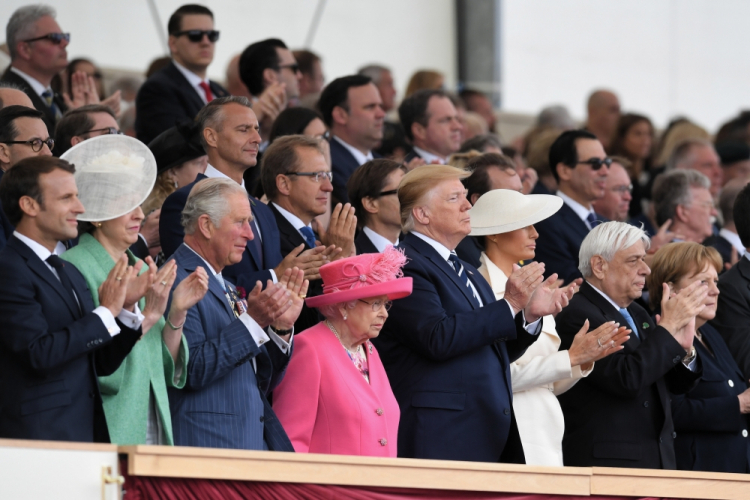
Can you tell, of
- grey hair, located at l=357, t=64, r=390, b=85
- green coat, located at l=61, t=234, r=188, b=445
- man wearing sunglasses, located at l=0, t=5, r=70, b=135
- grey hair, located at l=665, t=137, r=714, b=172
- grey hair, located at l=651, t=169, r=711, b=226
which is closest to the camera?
green coat, located at l=61, t=234, r=188, b=445

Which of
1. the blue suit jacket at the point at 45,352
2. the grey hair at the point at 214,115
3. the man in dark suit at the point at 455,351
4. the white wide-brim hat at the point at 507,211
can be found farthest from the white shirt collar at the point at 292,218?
the blue suit jacket at the point at 45,352

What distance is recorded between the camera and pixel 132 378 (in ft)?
12.2

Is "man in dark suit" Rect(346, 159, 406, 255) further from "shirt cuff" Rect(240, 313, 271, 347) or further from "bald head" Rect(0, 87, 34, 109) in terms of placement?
"bald head" Rect(0, 87, 34, 109)

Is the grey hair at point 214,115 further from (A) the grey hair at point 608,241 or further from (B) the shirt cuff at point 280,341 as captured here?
(A) the grey hair at point 608,241

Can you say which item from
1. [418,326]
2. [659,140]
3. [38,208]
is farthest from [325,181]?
[659,140]

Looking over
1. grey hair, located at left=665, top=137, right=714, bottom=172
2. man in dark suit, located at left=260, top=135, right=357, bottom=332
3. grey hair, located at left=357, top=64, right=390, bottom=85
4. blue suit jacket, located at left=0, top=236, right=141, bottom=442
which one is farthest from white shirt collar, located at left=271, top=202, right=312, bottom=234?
grey hair, located at left=357, top=64, right=390, bottom=85

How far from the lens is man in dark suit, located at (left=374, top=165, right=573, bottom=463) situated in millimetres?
4266

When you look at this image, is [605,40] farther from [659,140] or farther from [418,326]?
[418,326]

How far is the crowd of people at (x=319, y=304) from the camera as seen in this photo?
3.61 m

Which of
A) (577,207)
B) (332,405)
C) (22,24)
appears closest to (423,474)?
(332,405)

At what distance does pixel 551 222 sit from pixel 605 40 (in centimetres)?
790

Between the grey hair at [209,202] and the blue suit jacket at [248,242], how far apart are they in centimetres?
33

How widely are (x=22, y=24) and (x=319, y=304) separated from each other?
276 cm

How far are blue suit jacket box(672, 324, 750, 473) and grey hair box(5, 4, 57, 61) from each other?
11.7ft
